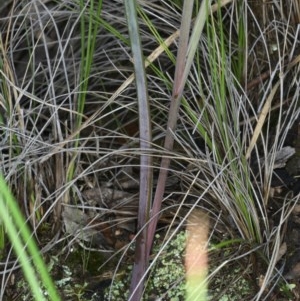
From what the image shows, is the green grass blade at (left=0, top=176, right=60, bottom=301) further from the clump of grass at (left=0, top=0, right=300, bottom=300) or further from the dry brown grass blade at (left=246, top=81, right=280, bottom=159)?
the dry brown grass blade at (left=246, top=81, right=280, bottom=159)

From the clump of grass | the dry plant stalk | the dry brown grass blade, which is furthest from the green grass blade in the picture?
the dry brown grass blade

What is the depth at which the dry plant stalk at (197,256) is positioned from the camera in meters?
1.15

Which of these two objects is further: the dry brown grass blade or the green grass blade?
the dry brown grass blade

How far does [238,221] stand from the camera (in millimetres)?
1181

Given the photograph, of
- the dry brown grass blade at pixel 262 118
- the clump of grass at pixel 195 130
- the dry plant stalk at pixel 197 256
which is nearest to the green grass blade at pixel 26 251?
the clump of grass at pixel 195 130

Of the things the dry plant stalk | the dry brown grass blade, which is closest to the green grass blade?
the dry plant stalk

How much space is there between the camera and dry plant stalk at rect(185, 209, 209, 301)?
115cm

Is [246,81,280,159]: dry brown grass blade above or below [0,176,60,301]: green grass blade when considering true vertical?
below

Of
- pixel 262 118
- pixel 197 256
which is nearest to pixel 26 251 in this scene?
pixel 197 256

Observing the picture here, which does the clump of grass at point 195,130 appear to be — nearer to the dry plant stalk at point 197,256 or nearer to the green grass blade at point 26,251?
the dry plant stalk at point 197,256

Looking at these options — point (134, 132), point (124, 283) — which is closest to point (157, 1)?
point (134, 132)

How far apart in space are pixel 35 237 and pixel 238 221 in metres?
0.41

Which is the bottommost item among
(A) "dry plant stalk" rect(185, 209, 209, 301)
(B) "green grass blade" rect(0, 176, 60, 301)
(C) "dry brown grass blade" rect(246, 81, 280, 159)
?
(A) "dry plant stalk" rect(185, 209, 209, 301)

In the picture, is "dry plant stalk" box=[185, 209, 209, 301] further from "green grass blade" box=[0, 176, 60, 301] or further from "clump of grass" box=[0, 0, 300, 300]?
"green grass blade" box=[0, 176, 60, 301]
